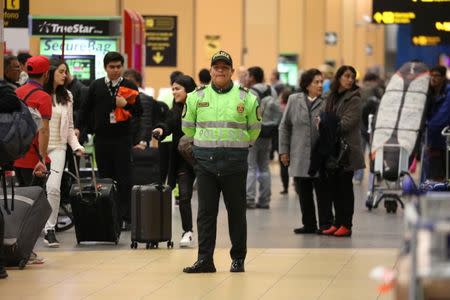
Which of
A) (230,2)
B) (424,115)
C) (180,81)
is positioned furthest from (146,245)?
(230,2)

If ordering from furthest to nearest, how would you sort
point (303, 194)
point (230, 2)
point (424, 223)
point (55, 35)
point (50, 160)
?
point (230, 2) → point (55, 35) → point (303, 194) → point (50, 160) → point (424, 223)

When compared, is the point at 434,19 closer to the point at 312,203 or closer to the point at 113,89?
the point at 312,203

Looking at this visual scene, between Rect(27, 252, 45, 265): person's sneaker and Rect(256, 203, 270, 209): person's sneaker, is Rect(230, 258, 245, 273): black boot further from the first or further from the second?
Rect(256, 203, 270, 209): person's sneaker

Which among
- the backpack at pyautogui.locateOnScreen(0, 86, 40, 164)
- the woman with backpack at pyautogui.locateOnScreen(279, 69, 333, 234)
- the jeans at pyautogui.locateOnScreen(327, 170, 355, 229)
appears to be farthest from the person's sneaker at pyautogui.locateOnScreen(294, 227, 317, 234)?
Result: the backpack at pyautogui.locateOnScreen(0, 86, 40, 164)

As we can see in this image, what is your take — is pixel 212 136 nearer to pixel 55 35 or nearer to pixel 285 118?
pixel 285 118

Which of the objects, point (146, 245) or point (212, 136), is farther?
point (146, 245)

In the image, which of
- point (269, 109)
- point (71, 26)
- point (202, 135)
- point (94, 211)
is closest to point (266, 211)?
point (269, 109)

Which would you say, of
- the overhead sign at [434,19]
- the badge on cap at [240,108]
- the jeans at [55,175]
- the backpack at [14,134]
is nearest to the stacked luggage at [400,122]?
the overhead sign at [434,19]

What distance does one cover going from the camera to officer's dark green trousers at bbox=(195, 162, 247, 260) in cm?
1098

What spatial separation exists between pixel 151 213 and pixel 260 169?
5.55 metres

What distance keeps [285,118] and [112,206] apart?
9.26 ft

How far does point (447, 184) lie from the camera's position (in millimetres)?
11305

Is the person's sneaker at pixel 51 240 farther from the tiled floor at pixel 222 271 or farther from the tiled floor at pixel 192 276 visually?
the tiled floor at pixel 192 276

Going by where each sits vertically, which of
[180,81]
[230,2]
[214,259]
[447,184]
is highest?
[230,2]
